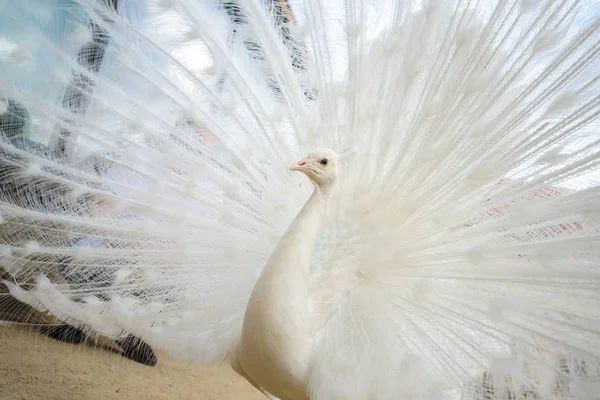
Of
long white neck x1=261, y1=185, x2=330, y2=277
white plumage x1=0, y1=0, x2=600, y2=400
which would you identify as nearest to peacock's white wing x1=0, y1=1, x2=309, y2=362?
white plumage x1=0, y1=0, x2=600, y2=400

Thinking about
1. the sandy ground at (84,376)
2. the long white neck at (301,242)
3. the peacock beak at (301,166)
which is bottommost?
the sandy ground at (84,376)

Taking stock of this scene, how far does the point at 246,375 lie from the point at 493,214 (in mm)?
898

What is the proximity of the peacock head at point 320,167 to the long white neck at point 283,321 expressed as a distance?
11cm

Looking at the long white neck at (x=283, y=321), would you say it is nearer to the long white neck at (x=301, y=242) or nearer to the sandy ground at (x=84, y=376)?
Result: the long white neck at (x=301, y=242)

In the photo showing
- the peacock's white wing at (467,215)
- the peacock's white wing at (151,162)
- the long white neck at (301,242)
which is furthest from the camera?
the peacock's white wing at (151,162)

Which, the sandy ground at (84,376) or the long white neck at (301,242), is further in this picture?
the sandy ground at (84,376)

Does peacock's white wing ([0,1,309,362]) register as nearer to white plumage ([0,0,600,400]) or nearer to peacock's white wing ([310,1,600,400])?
white plumage ([0,0,600,400])

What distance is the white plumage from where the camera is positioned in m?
1.26

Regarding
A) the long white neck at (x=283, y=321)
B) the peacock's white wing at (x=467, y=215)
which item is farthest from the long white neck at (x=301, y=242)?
the peacock's white wing at (x=467, y=215)

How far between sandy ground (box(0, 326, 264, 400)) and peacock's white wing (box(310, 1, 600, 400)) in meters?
1.13

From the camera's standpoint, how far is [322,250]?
157cm

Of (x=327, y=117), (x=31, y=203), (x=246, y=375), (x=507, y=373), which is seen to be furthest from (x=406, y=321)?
(x=31, y=203)

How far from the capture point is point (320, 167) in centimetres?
142

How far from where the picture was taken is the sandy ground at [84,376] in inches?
71.5
